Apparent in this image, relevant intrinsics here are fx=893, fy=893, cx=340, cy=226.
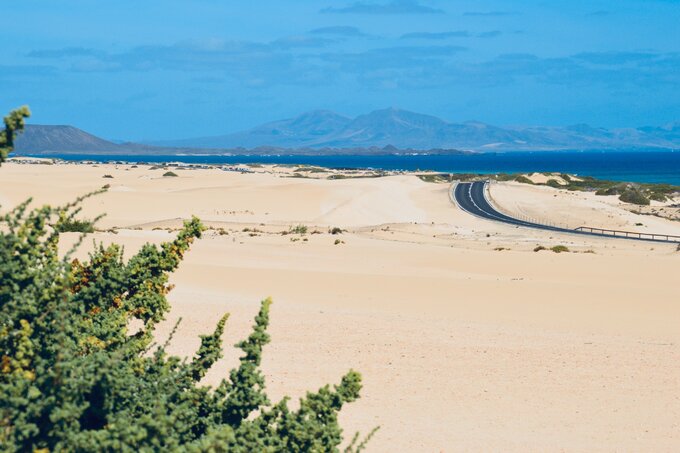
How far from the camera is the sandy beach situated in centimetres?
1066

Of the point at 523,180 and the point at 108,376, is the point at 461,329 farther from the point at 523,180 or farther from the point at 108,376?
the point at 523,180

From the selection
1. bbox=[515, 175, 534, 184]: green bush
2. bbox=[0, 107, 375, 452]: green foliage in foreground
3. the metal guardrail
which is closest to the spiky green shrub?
the metal guardrail

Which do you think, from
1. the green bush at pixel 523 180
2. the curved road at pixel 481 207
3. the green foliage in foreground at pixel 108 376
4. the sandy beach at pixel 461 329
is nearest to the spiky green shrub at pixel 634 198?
the curved road at pixel 481 207

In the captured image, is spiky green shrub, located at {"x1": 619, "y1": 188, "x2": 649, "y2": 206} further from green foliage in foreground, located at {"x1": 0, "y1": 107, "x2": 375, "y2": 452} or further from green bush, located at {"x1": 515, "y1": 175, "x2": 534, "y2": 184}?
green foliage in foreground, located at {"x1": 0, "y1": 107, "x2": 375, "y2": 452}

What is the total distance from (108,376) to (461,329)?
12148mm

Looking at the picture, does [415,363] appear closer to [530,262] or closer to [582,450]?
[582,450]

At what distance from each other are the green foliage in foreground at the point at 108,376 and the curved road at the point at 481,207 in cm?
3972

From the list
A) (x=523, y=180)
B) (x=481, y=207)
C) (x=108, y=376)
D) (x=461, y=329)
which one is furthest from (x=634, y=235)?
(x=523, y=180)

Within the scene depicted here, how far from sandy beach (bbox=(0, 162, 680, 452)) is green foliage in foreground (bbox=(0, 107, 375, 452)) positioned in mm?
4615

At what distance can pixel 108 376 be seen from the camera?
4.50 m

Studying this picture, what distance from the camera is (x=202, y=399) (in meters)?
5.46

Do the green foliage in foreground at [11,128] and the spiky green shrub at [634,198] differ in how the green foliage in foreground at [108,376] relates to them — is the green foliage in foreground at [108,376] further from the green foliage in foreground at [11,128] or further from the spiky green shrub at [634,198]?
the spiky green shrub at [634,198]

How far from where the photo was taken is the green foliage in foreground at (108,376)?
4387mm

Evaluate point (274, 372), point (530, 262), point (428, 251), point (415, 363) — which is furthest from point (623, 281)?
point (274, 372)
